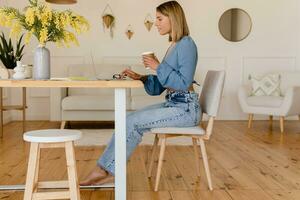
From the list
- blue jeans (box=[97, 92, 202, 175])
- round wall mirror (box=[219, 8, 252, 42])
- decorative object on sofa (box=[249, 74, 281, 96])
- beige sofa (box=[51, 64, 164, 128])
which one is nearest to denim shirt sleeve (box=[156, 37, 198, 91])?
blue jeans (box=[97, 92, 202, 175])

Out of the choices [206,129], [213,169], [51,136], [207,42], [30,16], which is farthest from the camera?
[207,42]

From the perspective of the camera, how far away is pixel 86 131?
505 cm

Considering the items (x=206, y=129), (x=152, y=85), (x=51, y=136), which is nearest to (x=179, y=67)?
(x=152, y=85)

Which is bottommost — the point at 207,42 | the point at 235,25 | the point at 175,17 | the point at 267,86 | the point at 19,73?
the point at 267,86

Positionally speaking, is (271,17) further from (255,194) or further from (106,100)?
(255,194)

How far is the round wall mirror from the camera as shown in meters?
6.25

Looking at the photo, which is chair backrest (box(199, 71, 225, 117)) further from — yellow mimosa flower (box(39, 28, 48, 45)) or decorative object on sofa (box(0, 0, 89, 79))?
yellow mimosa flower (box(39, 28, 48, 45))

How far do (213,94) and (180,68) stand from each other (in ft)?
1.07

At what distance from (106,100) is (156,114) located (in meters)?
2.71

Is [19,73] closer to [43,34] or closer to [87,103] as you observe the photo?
[43,34]

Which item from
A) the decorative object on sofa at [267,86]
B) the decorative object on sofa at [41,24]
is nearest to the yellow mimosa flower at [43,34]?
the decorative object on sofa at [41,24]

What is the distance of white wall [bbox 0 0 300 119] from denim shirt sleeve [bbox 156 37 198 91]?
3777mm

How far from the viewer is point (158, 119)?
2.49m

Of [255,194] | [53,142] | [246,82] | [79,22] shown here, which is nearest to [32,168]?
[53,142]
